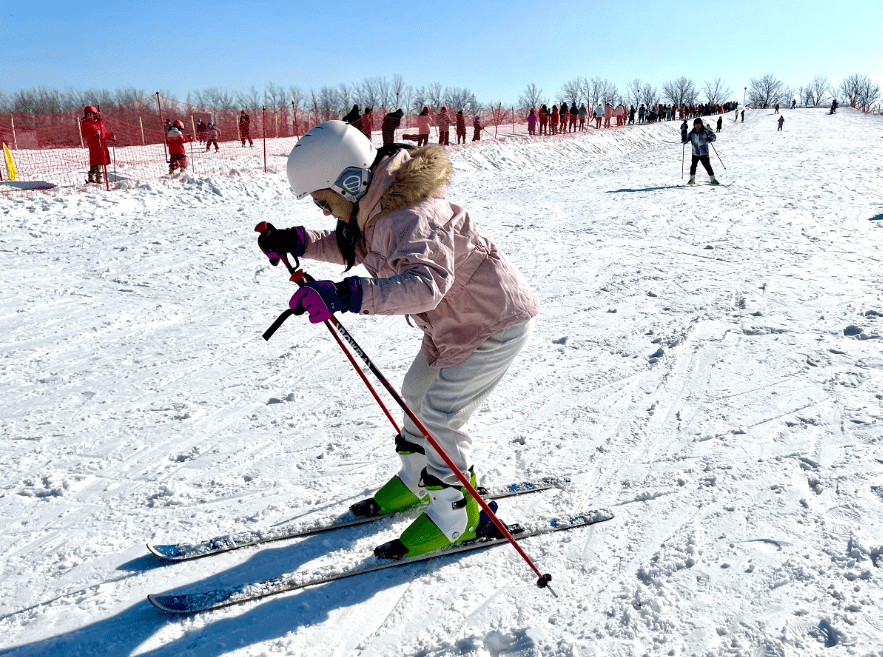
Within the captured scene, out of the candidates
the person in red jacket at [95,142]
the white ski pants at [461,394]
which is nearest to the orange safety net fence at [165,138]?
the person in red jacket at [95,142]

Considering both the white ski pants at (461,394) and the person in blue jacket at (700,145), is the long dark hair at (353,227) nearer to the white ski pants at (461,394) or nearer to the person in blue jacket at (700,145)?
the white ski pants at (461,394)

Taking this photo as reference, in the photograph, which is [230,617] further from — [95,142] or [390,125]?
[390,125]

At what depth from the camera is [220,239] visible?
27.7 ft

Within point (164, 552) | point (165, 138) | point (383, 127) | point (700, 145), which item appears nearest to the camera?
point (164, 552)

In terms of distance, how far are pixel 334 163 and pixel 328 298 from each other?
0.62 meters

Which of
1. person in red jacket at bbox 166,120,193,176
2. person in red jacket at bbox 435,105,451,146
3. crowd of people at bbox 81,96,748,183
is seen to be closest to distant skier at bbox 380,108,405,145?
crowd of people at bbox 81,96,748,183

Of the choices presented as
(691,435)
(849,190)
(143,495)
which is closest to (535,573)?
(691,435)

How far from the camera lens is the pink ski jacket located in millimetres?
2038

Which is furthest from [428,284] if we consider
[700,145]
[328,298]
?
[700,145]

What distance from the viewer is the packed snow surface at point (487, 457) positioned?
87.9 inches

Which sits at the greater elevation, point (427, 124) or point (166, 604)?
point (427, 124)

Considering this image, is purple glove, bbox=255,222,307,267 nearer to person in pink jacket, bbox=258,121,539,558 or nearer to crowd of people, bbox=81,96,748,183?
person in pink jacket, bbox=258,121,539,558

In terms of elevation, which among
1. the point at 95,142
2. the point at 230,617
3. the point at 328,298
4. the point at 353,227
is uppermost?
the point at 95,142

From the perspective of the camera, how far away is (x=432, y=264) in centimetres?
207
